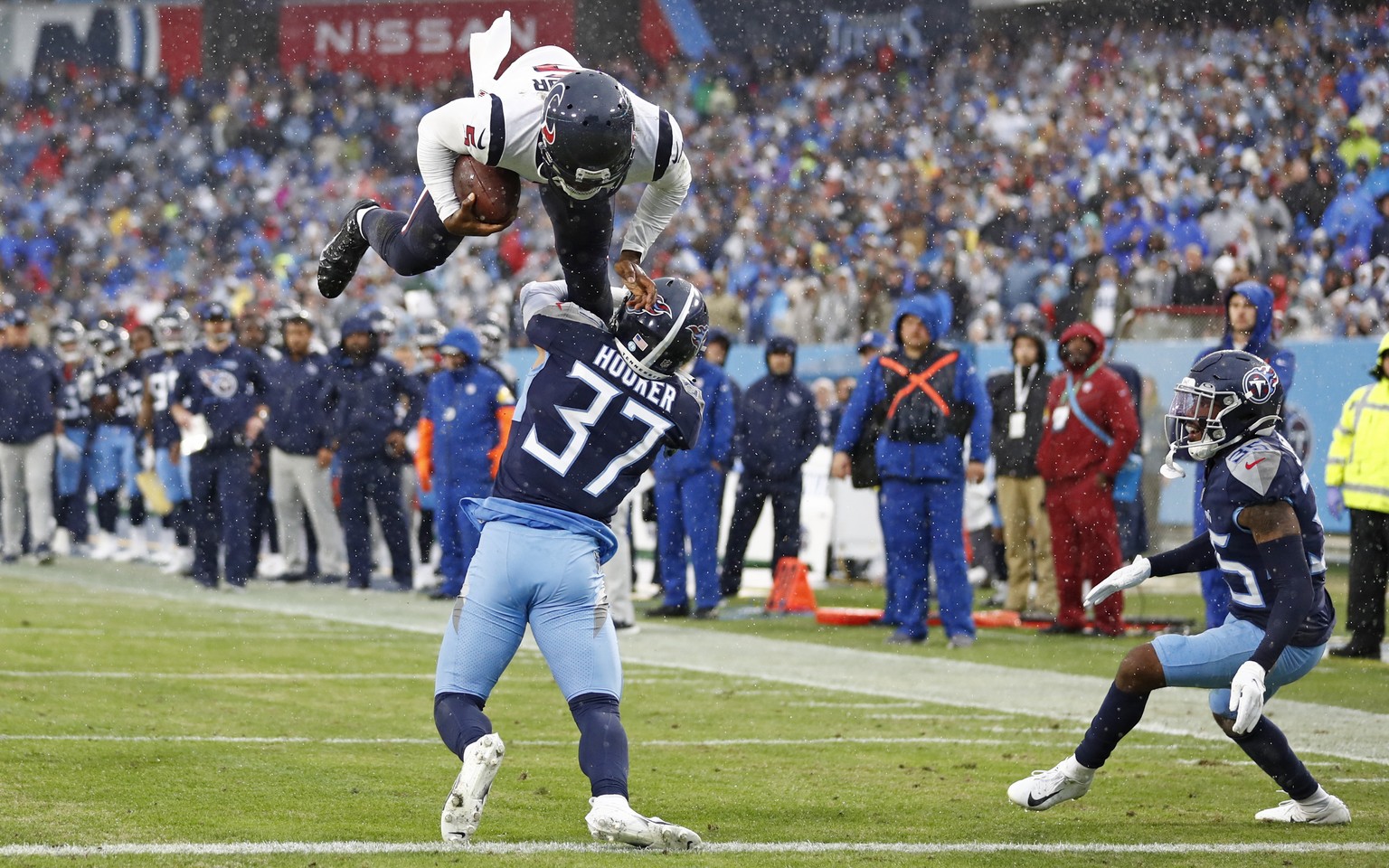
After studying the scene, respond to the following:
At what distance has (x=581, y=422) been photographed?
5.27 m

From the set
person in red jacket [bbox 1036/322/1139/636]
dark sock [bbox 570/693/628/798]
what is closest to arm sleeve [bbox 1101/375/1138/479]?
person in red jacket [bbox 1036/322/1139/636]

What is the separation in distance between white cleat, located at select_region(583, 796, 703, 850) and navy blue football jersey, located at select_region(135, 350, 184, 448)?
10.9 m

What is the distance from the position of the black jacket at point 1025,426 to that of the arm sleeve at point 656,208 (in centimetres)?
681

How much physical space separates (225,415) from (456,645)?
918 cm

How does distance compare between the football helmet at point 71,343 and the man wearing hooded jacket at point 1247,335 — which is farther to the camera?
the football helmet at point 71,343

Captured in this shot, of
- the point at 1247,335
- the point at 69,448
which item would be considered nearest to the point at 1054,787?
the point at 1247,335

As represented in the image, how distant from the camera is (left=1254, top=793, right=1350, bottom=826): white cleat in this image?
5.64 metres

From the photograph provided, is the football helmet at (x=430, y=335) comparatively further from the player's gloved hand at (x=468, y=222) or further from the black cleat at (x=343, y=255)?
the player's gloved hand at (x=468, y=222)

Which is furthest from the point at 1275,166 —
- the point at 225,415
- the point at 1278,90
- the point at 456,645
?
the point at 456,645

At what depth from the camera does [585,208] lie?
5.88 metres

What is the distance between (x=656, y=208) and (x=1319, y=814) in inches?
117

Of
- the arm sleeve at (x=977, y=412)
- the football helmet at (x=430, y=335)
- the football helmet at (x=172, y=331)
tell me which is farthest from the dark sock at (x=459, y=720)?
the football helmet at (x=172, y=331)

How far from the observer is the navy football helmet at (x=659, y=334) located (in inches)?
209

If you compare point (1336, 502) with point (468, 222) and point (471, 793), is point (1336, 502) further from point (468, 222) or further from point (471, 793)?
point (471, 793)
